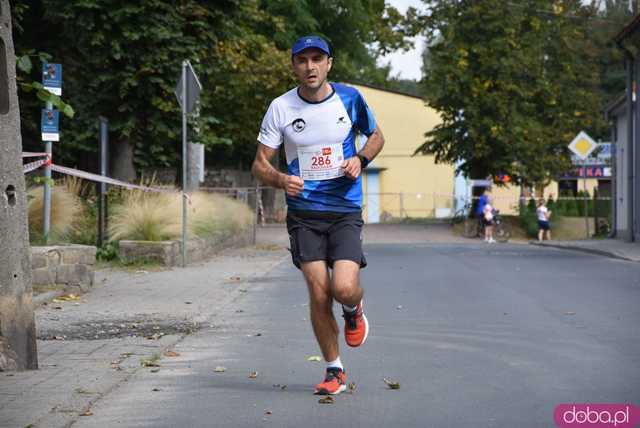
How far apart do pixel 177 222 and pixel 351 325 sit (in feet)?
40.5

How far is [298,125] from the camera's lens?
21.6 ft

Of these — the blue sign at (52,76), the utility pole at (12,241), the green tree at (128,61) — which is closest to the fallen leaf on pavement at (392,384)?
the utility pole at (12,241)

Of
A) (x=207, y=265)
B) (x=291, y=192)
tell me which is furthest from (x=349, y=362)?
(x=207, y=265)

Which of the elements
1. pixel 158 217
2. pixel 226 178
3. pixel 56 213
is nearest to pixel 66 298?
pixel 56 213

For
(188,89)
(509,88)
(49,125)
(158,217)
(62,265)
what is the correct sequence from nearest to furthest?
(62,265) < (49,125) < (188,89) < (158,217) < (509,88)

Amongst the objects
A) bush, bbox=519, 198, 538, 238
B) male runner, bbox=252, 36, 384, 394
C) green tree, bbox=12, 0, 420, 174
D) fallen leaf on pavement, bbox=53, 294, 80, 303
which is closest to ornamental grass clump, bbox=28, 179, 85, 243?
fallen leaf on pavement, bbox=53, 294, 80, 303

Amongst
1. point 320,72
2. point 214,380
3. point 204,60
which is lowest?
point 214,380

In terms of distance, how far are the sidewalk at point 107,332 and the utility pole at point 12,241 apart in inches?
7.4

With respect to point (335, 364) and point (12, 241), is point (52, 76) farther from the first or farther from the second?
point (335, 364)

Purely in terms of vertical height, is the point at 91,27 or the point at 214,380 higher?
the point at 91,27

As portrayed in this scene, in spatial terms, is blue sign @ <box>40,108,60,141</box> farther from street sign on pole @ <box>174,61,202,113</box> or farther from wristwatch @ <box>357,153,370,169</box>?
wristwatch @ <box>357,153,370,169</box>

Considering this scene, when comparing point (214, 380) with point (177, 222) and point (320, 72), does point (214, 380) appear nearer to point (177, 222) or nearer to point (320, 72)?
point (320, 72)

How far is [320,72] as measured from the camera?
257 inches

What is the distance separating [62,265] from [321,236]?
6.55m
